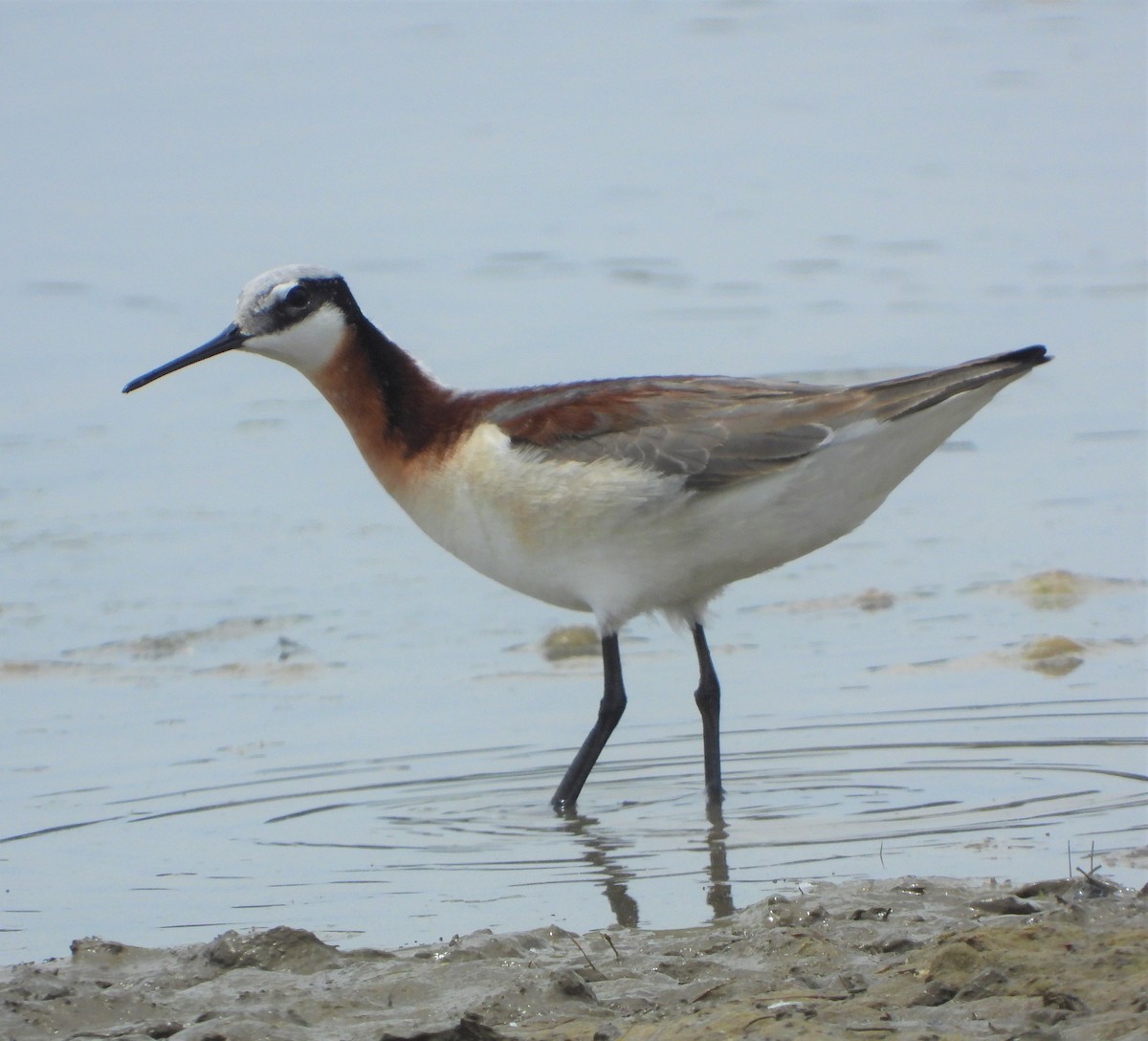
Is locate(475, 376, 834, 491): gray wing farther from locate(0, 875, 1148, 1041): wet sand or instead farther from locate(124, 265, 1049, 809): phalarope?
locate(0, 875, 1148, 1041): wet sand

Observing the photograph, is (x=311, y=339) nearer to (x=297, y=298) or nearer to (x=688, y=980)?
(x=297, y=298)

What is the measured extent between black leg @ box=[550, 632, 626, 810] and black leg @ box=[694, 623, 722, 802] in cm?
29

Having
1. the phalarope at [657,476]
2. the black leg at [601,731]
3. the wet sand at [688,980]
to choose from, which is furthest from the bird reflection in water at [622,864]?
the wet sand at [688,980]

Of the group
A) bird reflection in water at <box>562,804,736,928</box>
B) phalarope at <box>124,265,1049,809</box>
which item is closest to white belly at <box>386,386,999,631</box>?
phalarope at <box>124,265,1049,809</box>

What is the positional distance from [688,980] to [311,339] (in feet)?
12.7

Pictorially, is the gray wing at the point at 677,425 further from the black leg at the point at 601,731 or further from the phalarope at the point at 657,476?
the black leg at the point at 601,731

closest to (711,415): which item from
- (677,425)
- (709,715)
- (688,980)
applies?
(677,425)

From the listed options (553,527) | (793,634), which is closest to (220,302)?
(793,634)

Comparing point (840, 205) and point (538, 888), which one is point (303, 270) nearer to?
point (538, 888)

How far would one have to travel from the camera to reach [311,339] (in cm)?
837

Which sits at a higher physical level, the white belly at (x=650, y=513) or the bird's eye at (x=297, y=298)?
the bird's eye at (x=297, y=298)

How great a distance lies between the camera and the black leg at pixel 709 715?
7.61m

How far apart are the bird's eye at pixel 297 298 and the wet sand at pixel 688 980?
3.28 meters

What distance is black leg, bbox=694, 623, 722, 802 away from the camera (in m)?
7.61
